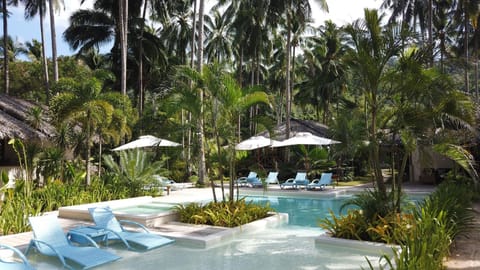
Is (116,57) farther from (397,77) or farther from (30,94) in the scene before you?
(397,77)

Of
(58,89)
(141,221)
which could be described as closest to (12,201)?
(141,221)

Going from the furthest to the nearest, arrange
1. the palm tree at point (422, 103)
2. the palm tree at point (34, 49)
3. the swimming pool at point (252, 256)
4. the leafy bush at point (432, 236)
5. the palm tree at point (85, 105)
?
the palm tree at point (34, 49) → the palm tree at point (85, 105) → the palm tree at point (422, 103) → the swimming pool at point (252, 256) → the leafy bush at point (432, 236)

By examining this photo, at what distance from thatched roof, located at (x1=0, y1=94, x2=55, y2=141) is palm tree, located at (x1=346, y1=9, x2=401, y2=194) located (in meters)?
13.3

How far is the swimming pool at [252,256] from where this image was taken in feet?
21.5

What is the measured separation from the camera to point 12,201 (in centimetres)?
921

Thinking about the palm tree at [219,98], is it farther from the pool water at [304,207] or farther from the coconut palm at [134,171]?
the coconut palm at [134,171]

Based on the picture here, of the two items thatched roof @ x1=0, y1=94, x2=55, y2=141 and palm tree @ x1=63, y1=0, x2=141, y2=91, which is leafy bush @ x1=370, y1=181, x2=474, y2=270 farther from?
palm tree @ x1=63, y1=0, x2=141, y2=91

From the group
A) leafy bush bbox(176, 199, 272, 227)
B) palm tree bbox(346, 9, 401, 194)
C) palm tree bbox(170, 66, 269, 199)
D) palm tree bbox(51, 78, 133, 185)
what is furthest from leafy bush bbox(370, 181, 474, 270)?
palm tree bbox(51, 78, 133, 185)

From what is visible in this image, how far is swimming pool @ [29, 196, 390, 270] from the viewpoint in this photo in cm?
656

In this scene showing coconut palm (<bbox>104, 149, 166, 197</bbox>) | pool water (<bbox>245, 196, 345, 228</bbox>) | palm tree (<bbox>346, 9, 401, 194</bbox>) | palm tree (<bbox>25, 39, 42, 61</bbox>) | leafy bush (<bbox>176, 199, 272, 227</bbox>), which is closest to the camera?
palm tree (<bbox>346, 9, 401, 194</bbox>)

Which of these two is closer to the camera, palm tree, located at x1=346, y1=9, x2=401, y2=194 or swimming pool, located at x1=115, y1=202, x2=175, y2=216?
palm tree, located at x1=346, y1=9, x2=401, y2=194

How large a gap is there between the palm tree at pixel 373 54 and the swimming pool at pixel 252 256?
177cm

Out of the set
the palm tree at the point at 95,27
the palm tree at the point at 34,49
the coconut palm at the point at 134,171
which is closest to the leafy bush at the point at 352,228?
the coconut palm at the point at 134,171

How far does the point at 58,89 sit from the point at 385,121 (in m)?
10.4
